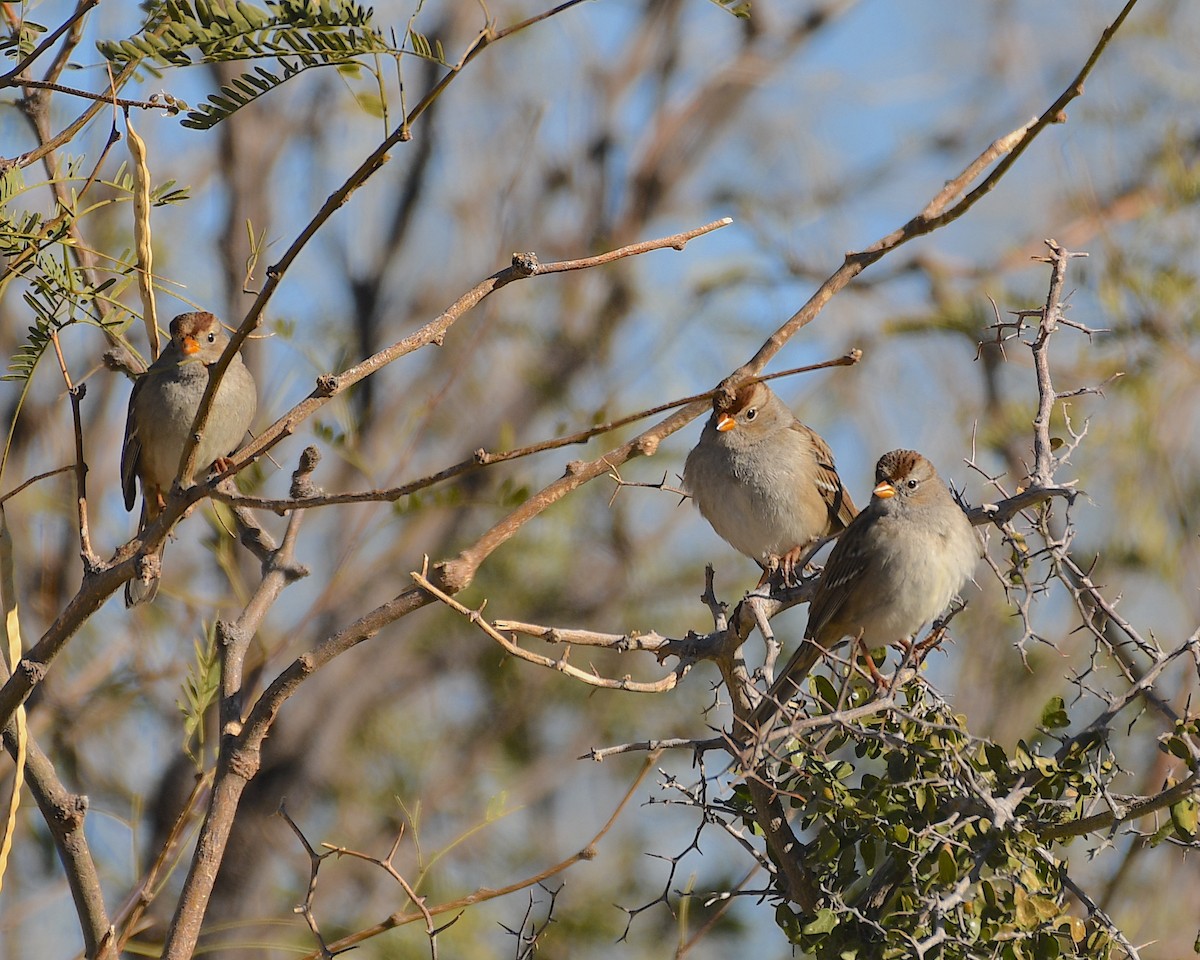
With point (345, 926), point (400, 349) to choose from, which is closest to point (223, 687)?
point (400, 349)

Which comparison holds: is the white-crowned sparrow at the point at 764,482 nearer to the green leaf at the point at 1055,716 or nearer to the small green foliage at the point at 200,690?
the green leaf at the point at 1055,716

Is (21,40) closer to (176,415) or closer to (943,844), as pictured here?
(943,844)

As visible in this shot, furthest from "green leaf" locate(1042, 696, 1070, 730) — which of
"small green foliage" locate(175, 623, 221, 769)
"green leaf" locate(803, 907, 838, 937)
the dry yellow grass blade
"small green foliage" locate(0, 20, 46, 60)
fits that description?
"small green foliage" locate(0, 20, 46, 60)

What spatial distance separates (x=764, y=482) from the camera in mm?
4836

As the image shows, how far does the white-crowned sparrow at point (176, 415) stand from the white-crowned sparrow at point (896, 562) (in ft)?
7.12

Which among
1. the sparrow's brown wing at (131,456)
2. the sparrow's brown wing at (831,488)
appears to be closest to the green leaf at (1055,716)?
the sparrow's brown wing at (831,488)

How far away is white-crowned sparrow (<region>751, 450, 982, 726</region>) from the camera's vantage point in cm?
384

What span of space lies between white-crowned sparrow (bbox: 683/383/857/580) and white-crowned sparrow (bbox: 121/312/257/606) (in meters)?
1.67

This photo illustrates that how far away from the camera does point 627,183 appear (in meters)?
9.27

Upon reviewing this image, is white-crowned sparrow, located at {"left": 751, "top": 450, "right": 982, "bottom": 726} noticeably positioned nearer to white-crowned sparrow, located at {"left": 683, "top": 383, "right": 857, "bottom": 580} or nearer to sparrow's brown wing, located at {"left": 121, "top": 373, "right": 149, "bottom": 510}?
white-crowned sparrow, located at {"left": 683, "top": 383, "right": 857, "bottom": 580}

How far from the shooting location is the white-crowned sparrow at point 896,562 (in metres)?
3.84

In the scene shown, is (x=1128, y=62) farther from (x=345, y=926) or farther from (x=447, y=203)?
(x=345, y=926)

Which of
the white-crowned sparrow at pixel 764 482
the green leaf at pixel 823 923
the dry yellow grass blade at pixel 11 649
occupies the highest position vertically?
the white-crowned sparrow at pixel 764 482

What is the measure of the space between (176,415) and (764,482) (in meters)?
2.14
